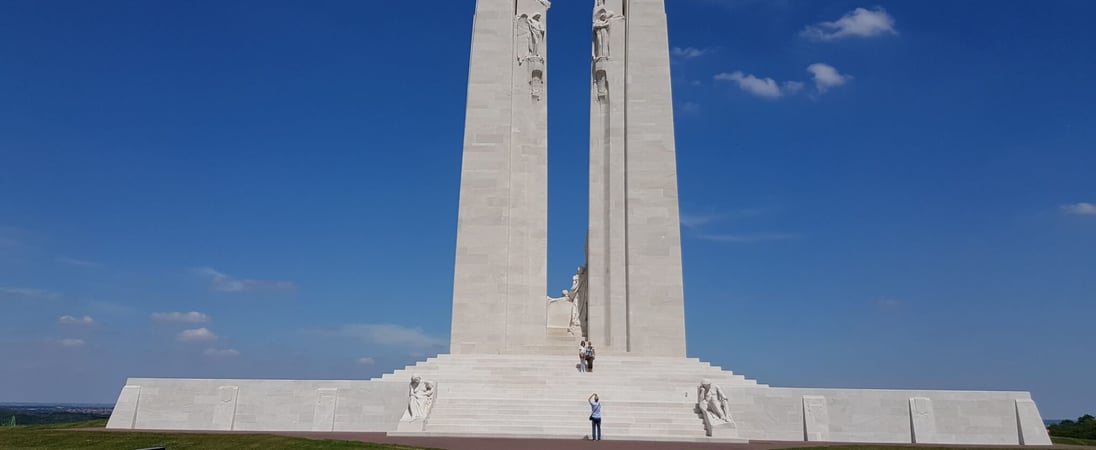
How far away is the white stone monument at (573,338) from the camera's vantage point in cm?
1994

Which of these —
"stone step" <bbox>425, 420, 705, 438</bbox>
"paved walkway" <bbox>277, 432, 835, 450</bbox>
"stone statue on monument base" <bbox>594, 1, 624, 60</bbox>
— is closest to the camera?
"paved walkway" <bbox>277, 432, 835, 450</bbox>

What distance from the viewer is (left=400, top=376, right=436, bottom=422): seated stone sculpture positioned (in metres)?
19.5

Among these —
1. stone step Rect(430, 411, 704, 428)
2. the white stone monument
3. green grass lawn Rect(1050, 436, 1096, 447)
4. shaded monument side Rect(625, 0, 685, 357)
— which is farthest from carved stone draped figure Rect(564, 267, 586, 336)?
green grass lawn Rect(1050, 436, 1096, 447)

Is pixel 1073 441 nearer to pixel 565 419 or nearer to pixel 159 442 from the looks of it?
pixel 565 419

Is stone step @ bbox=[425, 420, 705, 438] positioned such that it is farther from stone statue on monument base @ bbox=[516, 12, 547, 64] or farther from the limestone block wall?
stone statue on monument base @ bbox=[516, 12, 547, 64]

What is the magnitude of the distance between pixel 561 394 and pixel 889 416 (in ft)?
27.1

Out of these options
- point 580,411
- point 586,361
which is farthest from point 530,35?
point 580,411

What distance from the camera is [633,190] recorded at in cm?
2833

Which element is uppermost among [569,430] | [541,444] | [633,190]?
[633,190]

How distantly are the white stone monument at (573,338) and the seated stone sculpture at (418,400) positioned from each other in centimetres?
5

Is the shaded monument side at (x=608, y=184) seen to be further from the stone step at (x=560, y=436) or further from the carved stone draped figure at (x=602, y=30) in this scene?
the stone step at (x=560, y=436)

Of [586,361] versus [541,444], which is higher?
[586,361]

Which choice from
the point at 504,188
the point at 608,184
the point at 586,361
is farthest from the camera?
the point at 608,184

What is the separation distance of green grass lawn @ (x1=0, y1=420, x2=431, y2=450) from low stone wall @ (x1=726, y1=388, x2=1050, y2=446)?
9.65m
